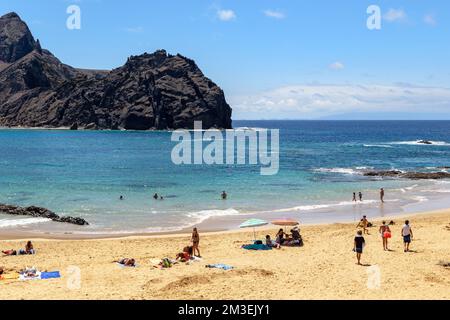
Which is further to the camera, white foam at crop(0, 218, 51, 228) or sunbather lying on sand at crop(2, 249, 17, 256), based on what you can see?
white foam at crop(0, 218, 51, 228)

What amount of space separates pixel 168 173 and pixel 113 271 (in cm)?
4112

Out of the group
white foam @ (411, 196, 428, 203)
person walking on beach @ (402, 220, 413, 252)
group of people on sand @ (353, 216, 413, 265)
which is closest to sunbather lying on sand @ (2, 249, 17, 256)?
group of people on sand @ (353, 216, 413, 265)

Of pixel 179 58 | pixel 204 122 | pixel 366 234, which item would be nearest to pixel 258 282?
pixel 366 234

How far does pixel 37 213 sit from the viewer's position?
3412 centimetres

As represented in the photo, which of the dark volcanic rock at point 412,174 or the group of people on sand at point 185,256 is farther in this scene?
the dark volcanic rock at point 412,174

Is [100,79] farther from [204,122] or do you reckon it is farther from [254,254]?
[254,254]

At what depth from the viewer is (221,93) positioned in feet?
581

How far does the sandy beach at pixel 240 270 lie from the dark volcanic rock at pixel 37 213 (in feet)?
15.3

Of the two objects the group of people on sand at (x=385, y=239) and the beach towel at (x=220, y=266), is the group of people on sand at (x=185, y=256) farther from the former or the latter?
the group of people on sand at (x=385, y=239)

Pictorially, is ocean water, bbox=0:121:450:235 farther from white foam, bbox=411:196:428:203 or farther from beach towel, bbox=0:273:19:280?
beach towel, bbox=0:273:19:280

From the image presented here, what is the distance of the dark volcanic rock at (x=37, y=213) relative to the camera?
32.0 meters

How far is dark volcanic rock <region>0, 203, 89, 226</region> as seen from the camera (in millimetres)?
32000

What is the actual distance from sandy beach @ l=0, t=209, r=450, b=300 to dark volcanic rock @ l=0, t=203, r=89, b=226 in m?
4.65

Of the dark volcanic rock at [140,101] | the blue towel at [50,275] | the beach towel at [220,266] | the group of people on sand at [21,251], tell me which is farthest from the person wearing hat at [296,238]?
the dark volcanic rock at [140,101]
